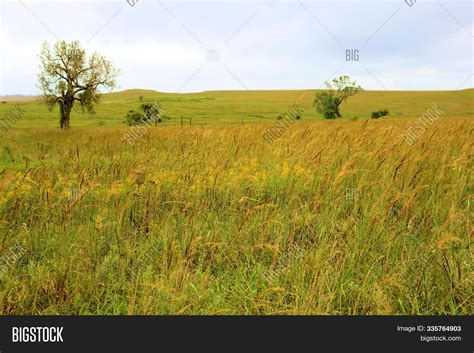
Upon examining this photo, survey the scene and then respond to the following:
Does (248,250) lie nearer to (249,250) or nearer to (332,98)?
(249,250)

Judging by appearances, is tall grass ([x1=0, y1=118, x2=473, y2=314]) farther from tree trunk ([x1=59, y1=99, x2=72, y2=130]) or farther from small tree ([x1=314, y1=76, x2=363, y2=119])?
small tree ([x1=314, y1=76, x2=363, y2=119])

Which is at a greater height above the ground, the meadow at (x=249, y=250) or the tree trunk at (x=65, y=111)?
the tree trunk at (x=65, y=111)

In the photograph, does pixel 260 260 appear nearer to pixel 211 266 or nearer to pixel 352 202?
pixel 211 266

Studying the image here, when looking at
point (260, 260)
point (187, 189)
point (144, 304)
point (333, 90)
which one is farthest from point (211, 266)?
point (333, 90)

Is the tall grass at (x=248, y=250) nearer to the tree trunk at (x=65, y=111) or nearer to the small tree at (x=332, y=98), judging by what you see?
the tree trunk at (x=65, y=111)

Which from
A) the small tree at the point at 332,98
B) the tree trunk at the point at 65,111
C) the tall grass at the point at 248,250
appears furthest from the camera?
the small tree at the point at 332,98

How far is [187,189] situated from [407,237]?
256 cm

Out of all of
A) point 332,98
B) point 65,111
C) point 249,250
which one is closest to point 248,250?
point 249,250

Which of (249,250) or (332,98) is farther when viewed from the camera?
(332,98)

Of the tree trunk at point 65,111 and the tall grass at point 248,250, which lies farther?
the tree trunk at point 65,111

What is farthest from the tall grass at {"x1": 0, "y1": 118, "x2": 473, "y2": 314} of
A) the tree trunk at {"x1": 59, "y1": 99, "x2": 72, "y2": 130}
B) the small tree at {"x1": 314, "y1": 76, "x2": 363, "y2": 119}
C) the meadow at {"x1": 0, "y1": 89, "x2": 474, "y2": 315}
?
the small tree at {"x1": 314, "y1": 76, "x2": 363, "y2": 119}

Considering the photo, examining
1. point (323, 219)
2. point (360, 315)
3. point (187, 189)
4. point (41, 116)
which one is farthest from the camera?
point (41, 116)

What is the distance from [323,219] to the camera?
3.49 metres

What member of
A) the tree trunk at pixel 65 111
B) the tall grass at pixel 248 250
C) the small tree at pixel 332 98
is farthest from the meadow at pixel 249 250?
the small tree at pixel 332 98
